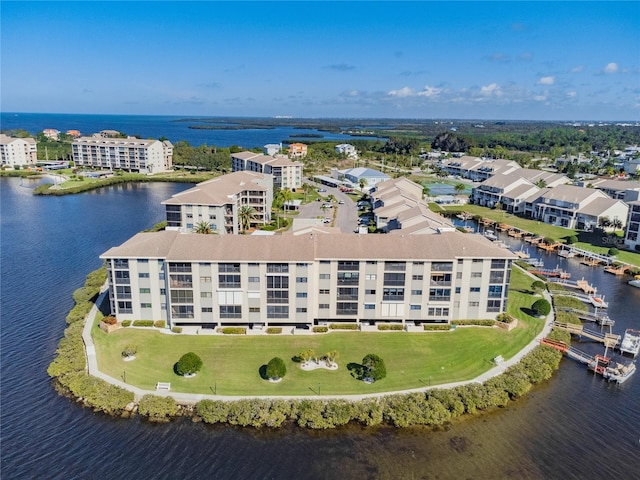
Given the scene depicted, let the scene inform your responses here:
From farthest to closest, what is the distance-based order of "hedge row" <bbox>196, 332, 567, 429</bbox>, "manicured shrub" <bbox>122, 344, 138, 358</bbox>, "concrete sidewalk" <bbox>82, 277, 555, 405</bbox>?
"manicured shrub" <bbox>122, 344, 138, 358</bbox> → "concrete sidewalk" <bbox>82, 277, 555, 405</bbox> → "hedge row" <bbox>196, 332, 567, 429</bbox>

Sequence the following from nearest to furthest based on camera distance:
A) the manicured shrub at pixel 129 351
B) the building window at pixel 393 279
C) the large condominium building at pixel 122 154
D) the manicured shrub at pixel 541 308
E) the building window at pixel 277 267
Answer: the manicured shrub at pixel 129 351, the building window at pixel 277 267, the building window at pixel 393 279, the manicured shrub at pixel 541 308, the large condominium building at pixel 122 154

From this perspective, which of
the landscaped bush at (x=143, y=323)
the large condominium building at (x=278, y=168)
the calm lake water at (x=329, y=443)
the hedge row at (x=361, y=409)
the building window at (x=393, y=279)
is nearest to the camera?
the calm lake water at (x=329, y=443)

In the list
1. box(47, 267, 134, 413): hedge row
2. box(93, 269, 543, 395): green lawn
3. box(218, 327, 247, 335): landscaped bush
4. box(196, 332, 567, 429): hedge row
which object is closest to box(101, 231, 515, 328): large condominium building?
box(218, 327, 247, 335): landscaped bush

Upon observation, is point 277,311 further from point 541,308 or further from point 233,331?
point 541,308

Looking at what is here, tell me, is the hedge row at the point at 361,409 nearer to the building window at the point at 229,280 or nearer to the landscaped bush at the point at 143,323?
the building window at the point at 229,280

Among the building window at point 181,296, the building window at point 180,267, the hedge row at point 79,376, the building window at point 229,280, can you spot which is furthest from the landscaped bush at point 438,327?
the hedge row at point 79,376

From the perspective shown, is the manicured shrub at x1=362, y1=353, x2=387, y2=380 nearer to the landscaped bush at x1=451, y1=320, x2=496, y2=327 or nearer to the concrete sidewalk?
the concrete sidewalk

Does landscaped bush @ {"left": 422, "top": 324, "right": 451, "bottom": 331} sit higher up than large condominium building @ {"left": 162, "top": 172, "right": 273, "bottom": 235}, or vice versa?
large condominium building @ {"left": 162, "top": 172, "right": 273, "bottom": 235}

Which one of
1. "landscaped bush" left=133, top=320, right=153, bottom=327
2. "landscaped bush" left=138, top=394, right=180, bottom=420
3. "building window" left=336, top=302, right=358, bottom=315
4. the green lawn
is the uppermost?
"building window" left=336, top=302, right=358, bottom=315
